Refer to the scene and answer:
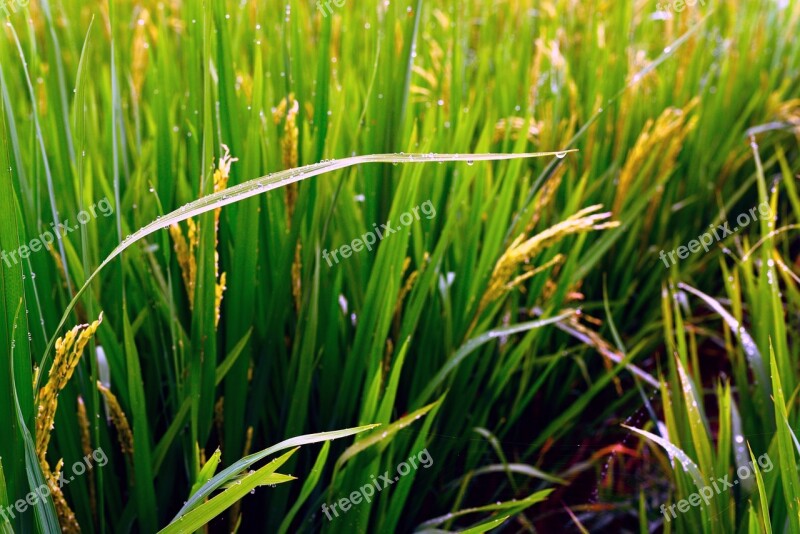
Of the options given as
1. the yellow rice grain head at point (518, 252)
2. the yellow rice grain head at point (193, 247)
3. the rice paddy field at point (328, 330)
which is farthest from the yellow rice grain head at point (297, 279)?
the yellow rice grain head at point (518, 252)

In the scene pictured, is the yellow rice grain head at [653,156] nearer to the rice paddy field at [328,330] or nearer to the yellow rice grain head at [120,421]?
the rice paddy field at [328,330]

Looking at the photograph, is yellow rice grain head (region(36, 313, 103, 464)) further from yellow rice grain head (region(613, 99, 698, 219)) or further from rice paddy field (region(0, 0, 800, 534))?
yellow rice grain head (region(613, 99, 698, 219))

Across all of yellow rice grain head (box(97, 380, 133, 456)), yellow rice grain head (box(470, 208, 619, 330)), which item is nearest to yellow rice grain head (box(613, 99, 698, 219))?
yellow rice grain head (box(470, 208, 619, 330))

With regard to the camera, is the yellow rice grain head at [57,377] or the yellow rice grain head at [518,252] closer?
the yellow rice grain head at [57,377]

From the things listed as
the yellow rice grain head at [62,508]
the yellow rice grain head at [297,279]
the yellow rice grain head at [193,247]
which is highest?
the yellow rice grain head at [193,247]

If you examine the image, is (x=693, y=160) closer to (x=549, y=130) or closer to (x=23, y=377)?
(x=549, y=130)

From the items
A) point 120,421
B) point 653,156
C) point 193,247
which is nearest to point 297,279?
point 193,247

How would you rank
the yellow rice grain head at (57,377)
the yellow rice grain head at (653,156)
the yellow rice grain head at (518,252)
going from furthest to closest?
the yellow rice grain head at (653,156) → the yellow rice grain head at (518,252) → the yellow rice grain head at (57,377)

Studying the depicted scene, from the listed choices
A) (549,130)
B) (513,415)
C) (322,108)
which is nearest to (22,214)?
(322,108)

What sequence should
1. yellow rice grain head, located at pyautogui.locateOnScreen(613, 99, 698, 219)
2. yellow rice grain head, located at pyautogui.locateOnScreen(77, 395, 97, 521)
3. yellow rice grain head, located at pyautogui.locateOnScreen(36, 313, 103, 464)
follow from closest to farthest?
yellow rice grain head, located at pyautogui.locateOnScreen(36, 313, 103, 464) < yellow rice grain head, located at pyautogui.locateOnScreen(77, 395, 97, 521) < yellow rice grain head, located at pyautogui.locateOnScreen(613, 99, 698, 219)
